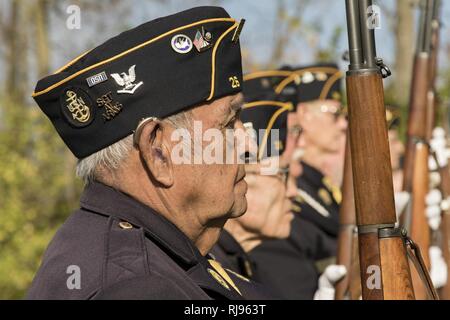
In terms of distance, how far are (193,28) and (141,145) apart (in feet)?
1.37

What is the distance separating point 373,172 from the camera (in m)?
2.54

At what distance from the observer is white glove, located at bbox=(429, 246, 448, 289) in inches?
200

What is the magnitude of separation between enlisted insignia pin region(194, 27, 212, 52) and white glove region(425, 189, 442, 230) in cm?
293

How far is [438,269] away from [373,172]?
2.78 meters

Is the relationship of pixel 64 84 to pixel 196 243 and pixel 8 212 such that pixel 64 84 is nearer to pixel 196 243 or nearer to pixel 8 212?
pixel 196 243

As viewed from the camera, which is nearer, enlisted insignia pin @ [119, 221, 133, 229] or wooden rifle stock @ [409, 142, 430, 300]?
enlisted insignia pin @ [119, 221, 133, 229]

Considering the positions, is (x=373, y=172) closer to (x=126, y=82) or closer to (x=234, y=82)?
(x=234, y=82)

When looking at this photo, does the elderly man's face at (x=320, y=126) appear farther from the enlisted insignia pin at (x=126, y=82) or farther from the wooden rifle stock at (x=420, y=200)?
the enlisted insignia pin at (x=126, y=82)

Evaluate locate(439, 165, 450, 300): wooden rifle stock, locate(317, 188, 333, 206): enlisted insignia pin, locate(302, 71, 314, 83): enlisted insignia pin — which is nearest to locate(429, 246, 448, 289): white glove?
locate(439, 165, 450, 300): wooden rifle stock

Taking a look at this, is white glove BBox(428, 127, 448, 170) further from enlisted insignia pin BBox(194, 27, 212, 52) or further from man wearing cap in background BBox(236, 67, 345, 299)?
enlisted insignia pin BBox(194, 27, 212, 52)

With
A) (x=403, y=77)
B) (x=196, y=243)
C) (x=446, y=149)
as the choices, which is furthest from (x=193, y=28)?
(x=403, y=77)

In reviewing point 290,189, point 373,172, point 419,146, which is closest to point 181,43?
point 373,172

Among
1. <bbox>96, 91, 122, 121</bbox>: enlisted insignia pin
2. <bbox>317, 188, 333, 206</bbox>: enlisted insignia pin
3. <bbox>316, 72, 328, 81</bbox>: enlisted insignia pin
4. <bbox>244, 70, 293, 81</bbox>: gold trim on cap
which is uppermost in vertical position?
<bbox>96, 91, 122, 121</bbox>: enlisted insignia pin

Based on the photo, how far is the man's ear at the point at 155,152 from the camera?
8.34 ft
